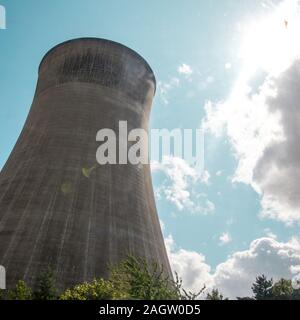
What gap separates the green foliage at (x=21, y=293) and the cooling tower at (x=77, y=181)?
3.02 ft

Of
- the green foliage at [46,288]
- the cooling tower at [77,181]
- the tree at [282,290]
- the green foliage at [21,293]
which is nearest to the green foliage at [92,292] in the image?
the green foliage at [46,288]

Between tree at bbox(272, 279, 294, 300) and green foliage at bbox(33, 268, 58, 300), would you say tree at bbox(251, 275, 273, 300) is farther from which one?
green foliage at bbox(33, 268, 58, 300)

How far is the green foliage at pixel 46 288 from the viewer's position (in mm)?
12102

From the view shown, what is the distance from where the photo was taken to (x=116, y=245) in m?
15.3

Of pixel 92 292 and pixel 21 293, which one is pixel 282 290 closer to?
pixel 92 292

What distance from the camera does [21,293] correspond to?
1193cm

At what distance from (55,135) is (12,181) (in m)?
2.96

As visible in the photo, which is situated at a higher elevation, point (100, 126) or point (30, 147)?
point (100, 126)

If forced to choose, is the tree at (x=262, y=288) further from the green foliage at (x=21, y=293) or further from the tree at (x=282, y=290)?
the green foliage at (x=21, y=293)

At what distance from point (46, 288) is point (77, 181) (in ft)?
17.4

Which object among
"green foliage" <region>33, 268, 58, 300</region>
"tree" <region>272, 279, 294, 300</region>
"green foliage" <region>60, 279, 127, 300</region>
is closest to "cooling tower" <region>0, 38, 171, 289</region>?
"green foliage" <region>33, 268, 58, 300</region>

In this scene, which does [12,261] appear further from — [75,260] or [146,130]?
[146,130]
